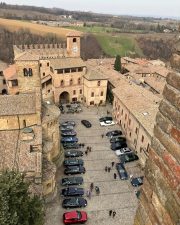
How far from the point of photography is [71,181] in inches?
1228

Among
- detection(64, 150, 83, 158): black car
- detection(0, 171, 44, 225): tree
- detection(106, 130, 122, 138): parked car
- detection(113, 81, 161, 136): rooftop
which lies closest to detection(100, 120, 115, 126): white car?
detection(106, 130, 122, 138): parked car

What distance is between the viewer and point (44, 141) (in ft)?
104

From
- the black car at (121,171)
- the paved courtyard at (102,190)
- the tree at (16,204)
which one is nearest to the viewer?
the tree at (16,204)

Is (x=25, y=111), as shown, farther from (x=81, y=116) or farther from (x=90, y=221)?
(x=81, y=116)

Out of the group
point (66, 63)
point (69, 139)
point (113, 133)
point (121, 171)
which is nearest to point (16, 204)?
point (121, 171)

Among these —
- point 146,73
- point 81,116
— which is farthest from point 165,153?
point 146,73

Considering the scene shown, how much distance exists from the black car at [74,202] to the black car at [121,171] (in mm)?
6463

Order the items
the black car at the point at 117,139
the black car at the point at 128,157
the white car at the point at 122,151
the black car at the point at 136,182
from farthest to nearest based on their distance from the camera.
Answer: the black car at the point at 117,139
the white car at the point at 122,151
the black car at the point at 128,157
the black car at the point at 136,182

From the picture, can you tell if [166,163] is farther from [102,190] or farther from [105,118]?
[105,118]

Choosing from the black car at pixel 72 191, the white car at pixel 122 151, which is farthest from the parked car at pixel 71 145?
the black car at pixel 72 191

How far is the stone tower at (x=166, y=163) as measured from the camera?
443cm

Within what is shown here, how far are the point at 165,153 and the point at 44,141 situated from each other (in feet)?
91.7

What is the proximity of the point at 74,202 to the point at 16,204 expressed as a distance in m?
12.2

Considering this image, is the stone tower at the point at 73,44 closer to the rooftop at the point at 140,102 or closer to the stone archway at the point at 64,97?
the stone archway at the point at 64,97
